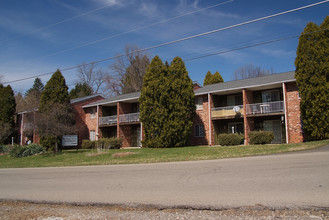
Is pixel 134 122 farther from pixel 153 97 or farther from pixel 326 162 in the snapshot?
pixel 326 162

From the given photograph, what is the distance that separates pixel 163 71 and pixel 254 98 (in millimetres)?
8782

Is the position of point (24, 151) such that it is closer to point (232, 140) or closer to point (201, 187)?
point (232, 140)

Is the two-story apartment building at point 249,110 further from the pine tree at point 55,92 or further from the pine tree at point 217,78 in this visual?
the pine tree at point 217,78

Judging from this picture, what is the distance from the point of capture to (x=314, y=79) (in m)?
19.8

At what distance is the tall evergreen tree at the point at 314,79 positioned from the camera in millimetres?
19469

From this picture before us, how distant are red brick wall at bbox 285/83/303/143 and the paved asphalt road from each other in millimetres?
13881

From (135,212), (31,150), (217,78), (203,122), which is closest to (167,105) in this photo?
(203,122)

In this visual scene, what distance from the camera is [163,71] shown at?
86.0ft

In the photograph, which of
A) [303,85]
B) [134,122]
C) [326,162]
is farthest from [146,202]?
[134,122]

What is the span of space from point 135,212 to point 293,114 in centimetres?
2016

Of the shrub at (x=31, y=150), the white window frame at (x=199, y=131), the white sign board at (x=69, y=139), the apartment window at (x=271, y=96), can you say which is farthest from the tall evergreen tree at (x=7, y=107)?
the apartment window at (x=271, y=96)

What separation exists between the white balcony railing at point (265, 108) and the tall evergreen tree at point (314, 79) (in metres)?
3.19

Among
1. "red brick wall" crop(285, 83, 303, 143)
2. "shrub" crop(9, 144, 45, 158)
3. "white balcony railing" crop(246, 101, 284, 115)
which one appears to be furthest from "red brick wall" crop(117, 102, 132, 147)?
"red brick wall" crop(285, 83, 303, 143)

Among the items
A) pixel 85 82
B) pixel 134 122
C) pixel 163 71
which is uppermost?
pixel 85 82
